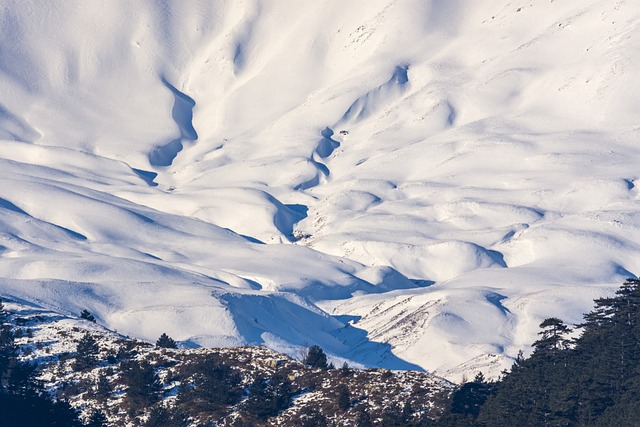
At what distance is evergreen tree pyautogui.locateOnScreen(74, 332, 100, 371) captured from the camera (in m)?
74.8

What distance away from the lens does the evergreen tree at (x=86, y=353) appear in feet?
245

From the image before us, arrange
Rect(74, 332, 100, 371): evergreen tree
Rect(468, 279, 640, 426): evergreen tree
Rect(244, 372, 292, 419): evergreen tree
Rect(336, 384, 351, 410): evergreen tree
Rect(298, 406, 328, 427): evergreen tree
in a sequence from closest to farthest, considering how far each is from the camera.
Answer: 1. Rect(468, 279, 640, 426): evergreen tree
2. Rect(298, 406, 328, 427): evergreen tree
3. Rect(244, 372, 292, 419): evergreen tree
4. Rect(336, 384, 351, 410): evergreen tree
5. Rect(74, 332, 100, 371): evergreen tree

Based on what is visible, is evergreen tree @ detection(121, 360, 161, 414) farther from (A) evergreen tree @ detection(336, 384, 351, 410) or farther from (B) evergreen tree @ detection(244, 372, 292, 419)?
(A) evergreen tree @ detection(336, 384, 351, 410)

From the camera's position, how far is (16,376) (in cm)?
6588

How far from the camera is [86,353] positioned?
2977 inches

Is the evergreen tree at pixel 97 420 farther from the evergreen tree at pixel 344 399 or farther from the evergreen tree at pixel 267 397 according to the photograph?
the evergreen tree at pixel 344 399

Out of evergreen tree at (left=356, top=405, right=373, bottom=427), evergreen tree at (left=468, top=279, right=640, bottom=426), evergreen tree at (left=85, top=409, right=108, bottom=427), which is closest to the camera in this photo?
evergreen tree at (left=85, top=409, right=108, bottom=427)

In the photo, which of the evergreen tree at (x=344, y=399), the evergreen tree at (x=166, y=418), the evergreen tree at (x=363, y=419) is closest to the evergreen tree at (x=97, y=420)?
the evergreen tree at (x=166, y=418)

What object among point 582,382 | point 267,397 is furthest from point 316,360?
point 582,382

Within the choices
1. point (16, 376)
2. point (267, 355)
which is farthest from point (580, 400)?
point (16, 376)

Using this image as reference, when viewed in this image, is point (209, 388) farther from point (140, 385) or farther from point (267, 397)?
point (140, 385)

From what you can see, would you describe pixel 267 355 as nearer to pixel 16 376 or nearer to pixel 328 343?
pixel 16 376

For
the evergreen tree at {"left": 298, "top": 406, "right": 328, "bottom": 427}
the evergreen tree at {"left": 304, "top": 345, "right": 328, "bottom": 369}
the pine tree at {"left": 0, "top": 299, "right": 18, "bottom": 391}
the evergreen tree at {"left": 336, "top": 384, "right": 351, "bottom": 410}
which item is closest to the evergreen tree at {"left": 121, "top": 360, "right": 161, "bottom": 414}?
the pine tree at {"left": 0, "top": 299, "right": 18, "bottom": 391}

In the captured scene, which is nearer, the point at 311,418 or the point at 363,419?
the point at 363,419
